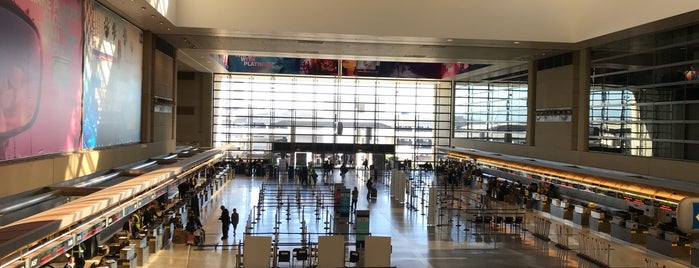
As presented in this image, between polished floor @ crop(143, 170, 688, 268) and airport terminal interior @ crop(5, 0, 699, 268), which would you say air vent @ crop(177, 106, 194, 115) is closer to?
airport terminal interior @ crop(5, 0, 699, 268)

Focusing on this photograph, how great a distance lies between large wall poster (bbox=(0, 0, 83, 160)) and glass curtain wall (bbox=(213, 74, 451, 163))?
26811 millimetres

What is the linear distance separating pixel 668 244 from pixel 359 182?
19.5 meters

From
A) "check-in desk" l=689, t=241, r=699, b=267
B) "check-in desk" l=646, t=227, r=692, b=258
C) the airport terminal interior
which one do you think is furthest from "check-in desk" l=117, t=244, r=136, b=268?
"check-in desk" l=646, t=227, r=692, b=258

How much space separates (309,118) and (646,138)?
26.2 m

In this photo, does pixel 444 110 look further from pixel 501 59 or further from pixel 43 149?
pixel 43 149

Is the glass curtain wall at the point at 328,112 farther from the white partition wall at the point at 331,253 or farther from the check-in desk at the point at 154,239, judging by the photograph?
the white partition wall at the point at 331,253

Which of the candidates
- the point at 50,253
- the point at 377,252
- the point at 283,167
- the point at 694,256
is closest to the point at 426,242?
the point at 377,252

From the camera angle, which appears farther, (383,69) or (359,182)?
(383,69)

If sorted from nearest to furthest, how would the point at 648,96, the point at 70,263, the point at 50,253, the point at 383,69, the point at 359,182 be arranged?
1. the point at 50,253
2. the point at 70,263
3. the point at 648,96
4. the point at 359,182
5. the point at 383,69

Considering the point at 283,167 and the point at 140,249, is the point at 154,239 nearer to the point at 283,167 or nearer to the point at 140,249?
the point at 140,249

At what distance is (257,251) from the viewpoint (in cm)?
1176

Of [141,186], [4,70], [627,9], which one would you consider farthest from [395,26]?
[4,70]

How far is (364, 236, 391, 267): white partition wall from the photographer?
11938mm

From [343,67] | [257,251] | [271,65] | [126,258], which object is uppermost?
[343,67]
